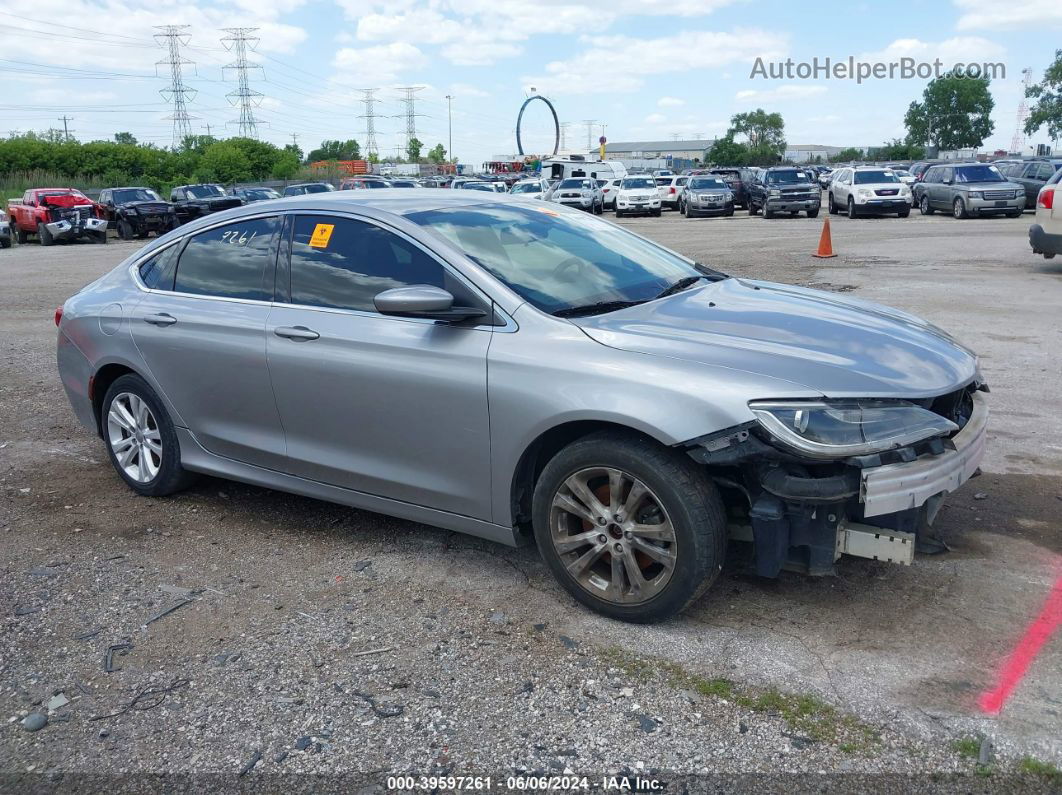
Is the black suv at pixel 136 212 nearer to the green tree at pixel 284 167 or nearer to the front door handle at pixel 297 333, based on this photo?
the front door handle at pixel 297 333

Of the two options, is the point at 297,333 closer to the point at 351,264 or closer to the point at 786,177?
the point at 351,264

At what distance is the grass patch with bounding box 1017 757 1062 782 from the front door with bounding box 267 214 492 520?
210 cm

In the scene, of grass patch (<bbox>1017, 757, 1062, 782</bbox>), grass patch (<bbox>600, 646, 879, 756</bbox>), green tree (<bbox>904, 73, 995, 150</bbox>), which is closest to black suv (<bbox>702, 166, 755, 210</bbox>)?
grass patch (<bbox>600, 646, 879, 756</bbox>)

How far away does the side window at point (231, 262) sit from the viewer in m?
4.66

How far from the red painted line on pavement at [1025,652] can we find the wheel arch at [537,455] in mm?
1479

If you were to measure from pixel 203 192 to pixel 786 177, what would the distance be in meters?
20.3

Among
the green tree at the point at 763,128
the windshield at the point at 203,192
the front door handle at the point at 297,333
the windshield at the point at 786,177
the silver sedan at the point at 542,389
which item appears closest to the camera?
the silver sedan at the point at 542,389

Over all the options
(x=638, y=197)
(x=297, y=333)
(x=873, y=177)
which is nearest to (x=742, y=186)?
(x=638, y=197)

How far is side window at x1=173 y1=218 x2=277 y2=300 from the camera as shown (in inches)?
184

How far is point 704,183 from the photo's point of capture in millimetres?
35656

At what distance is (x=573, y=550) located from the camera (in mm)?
3719

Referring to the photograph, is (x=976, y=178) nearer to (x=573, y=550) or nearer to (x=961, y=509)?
(x=961, y=509)

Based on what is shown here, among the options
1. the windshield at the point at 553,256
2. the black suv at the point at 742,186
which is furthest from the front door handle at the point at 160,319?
the black suv at the point at 742,186

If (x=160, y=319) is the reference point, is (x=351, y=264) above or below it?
above
